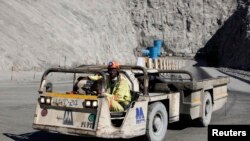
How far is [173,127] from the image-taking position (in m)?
11.2

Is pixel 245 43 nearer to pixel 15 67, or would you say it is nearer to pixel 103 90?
pixel 15 67

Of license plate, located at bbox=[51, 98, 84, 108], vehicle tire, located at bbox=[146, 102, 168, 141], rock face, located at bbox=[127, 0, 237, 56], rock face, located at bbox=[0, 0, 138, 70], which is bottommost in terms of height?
vehicle tire, located at bbox=[146, 102, 168, 141]

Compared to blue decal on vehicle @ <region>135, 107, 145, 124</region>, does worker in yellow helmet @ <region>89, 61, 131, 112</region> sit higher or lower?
higher

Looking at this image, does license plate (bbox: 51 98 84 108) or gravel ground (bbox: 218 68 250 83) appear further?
gravel ground (bbox: 218 68 250 83)

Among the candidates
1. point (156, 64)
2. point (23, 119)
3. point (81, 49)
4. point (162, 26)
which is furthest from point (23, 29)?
point (162, 26)

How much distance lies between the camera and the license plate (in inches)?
320

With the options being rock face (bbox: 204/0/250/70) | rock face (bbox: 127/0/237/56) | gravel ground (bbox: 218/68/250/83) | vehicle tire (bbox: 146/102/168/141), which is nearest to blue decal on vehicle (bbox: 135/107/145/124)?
vehicle tire (bbox: 146/102/168/141)

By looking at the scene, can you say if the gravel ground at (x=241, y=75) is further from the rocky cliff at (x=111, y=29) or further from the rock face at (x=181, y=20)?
the rock face at (x=181, y=20)

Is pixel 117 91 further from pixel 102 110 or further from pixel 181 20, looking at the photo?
pixel 181 20

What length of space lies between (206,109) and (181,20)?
223ft

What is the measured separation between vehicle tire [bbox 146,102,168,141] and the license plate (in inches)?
58.6

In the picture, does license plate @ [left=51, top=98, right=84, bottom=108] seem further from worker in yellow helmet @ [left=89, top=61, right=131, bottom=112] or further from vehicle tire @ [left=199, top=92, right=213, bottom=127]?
vehicle tire @ [left=199, top=92, right=213, bottom=127]

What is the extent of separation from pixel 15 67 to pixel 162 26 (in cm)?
4567

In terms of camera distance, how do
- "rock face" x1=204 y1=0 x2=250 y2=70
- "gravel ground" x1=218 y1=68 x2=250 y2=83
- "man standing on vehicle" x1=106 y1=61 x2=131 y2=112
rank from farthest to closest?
"rock face" x1=204 y1=0 x2=250 y2=70 → "gravel ground" x1=218 y1=68 x2=250 y2=83 → "man standing on vehicle" x1=106 y1=61 x2=131 y2=112
